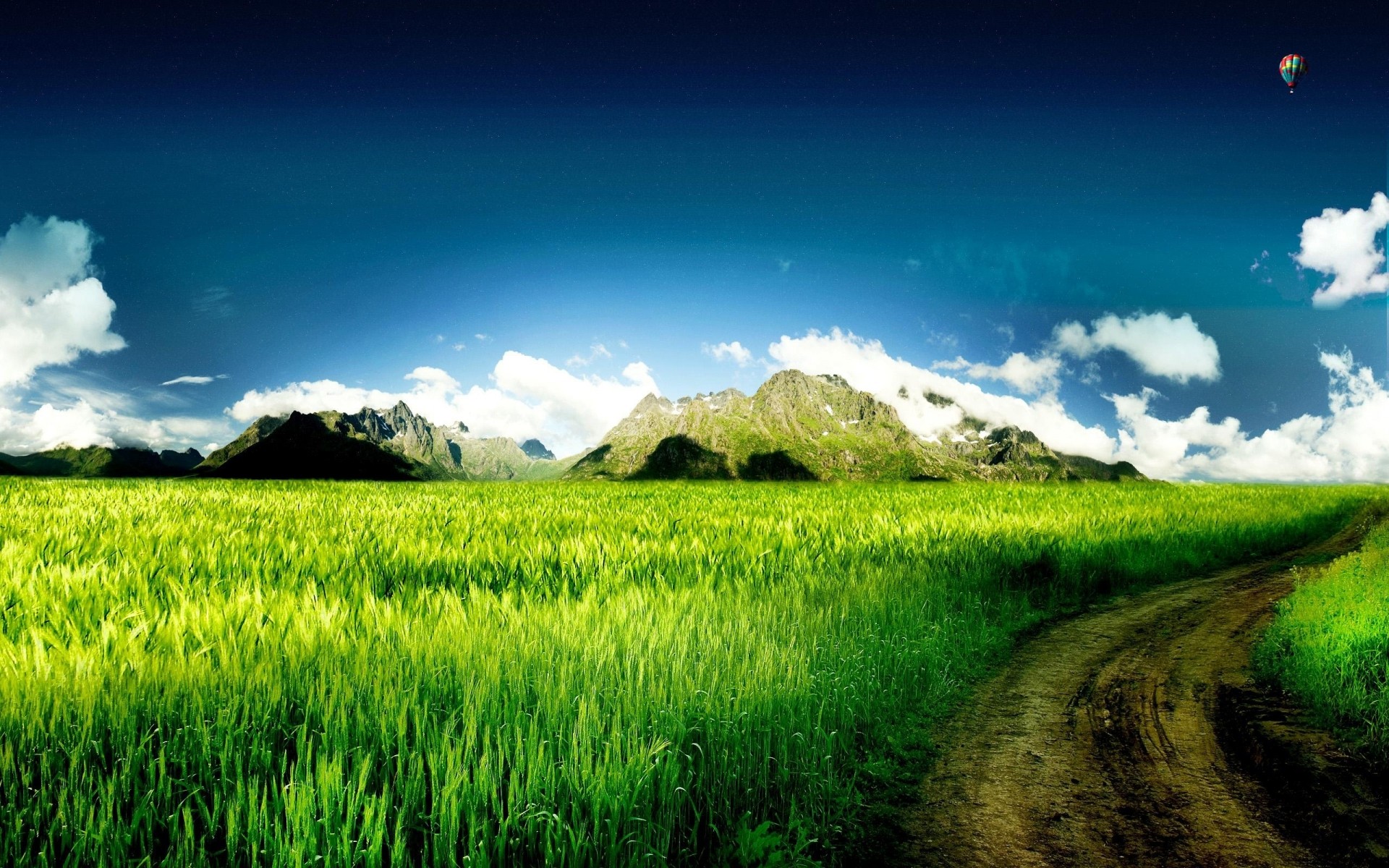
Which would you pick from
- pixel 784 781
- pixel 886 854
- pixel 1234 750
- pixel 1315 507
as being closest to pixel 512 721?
pixel 784 781

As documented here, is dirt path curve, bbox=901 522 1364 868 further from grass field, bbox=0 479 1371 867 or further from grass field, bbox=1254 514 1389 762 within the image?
grass field, bbox=0 479 1371 867

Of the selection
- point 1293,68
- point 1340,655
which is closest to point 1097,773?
point 1340,655

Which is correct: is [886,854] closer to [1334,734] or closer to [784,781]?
[784,781]

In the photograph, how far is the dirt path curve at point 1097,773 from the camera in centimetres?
406

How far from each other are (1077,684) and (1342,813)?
2.60m

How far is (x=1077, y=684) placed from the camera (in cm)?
708

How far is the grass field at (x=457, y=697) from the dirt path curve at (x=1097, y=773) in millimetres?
597

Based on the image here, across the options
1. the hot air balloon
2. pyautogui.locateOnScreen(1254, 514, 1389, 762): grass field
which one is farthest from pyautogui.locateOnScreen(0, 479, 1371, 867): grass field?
the hot air balloon

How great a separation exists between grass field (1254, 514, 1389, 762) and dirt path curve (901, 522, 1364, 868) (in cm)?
47

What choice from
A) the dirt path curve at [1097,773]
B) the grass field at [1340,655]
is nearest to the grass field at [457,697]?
the dirt path curve at [1097,773]

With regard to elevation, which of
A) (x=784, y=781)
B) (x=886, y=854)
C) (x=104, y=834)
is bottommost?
(x=886, y=854)

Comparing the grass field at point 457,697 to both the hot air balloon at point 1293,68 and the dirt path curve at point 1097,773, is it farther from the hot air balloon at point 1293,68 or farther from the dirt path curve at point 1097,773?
the hot air balloon at point 1293,68

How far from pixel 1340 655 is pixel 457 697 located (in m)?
8.90

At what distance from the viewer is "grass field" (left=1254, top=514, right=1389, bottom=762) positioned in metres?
5.93
